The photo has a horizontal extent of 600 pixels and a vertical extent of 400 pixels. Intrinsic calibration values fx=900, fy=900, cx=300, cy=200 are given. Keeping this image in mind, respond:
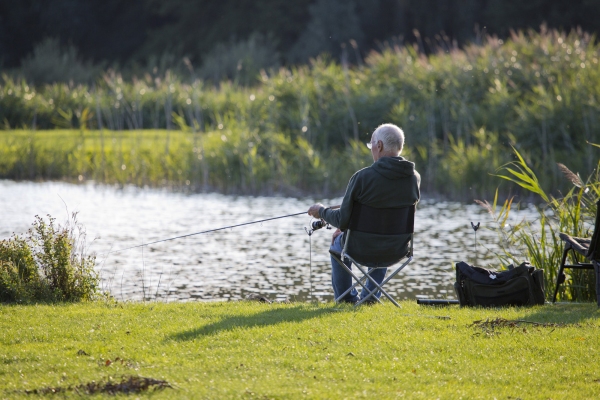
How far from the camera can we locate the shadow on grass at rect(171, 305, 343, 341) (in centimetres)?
507

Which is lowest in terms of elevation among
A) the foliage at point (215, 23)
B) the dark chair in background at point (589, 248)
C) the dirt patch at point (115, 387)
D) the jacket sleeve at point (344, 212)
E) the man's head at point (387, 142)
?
the dirt patch at point (115, 387)

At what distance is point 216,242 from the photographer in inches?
460

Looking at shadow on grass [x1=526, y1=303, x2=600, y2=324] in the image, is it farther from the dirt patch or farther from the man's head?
the dirt patch

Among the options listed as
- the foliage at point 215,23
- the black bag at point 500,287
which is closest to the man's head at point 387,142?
the black bag at point 500,287

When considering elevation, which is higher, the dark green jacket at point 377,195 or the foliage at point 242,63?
the foliage at point 242,63

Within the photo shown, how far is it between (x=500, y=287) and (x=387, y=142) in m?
1.25

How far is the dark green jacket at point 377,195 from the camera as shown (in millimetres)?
5805

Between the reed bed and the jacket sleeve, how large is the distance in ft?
28.6

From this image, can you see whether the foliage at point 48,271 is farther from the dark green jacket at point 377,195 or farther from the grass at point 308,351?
the dark green jacket at point 377,195

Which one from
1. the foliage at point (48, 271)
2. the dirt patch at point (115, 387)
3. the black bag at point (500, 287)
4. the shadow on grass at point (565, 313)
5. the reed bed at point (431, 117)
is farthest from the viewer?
the reed bed at point (431, 117)

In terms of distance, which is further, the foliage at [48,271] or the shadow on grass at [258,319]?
the foliage at [48,271]

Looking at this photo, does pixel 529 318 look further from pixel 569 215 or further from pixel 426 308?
pixel 569 215

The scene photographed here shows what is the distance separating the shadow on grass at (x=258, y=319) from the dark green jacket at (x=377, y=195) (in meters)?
0.48

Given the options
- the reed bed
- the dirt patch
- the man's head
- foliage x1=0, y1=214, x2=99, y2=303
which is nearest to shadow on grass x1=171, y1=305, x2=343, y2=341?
the dirt patch
